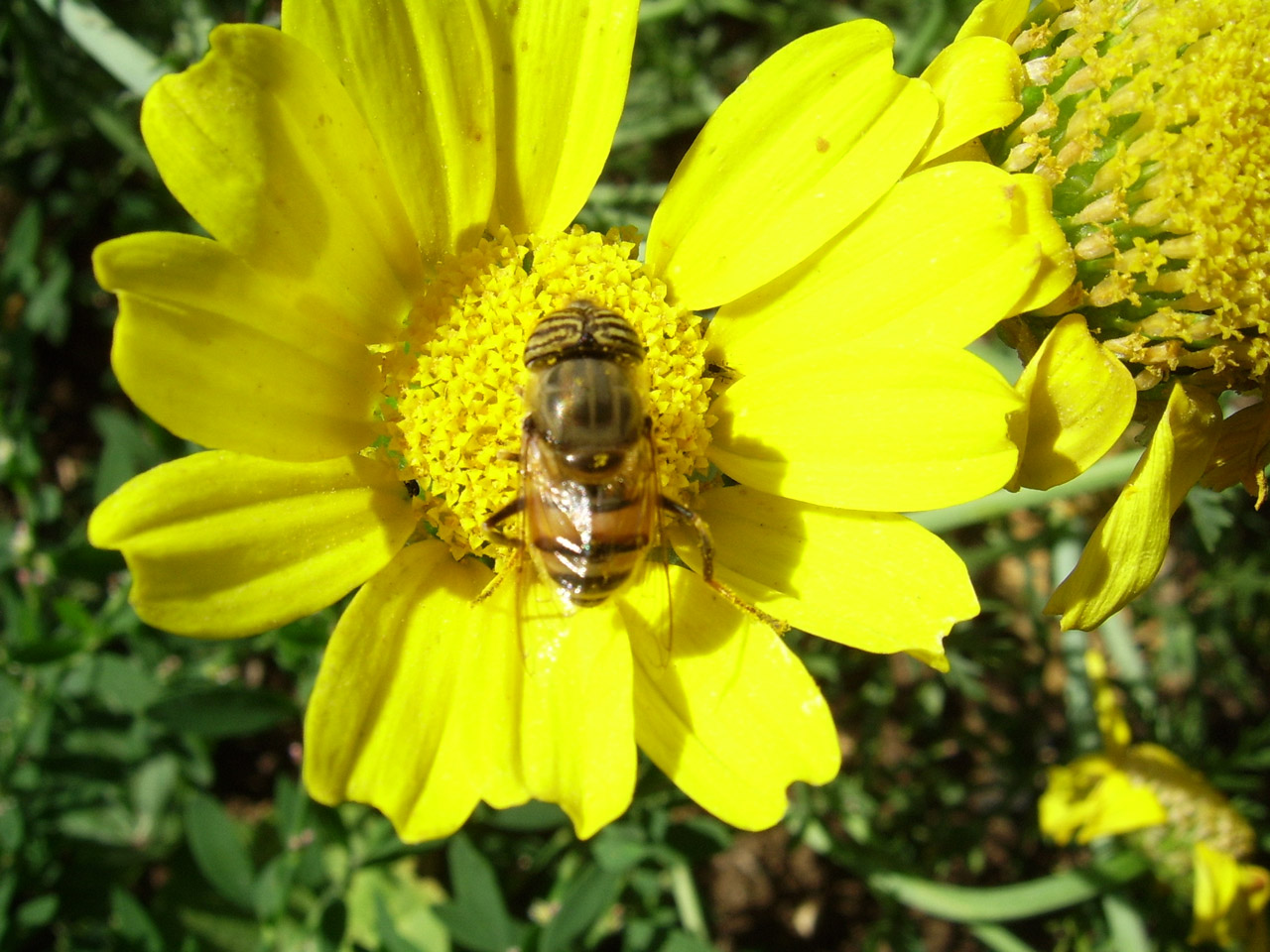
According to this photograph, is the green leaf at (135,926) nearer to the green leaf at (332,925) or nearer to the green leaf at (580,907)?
the green leaf at (332,925)

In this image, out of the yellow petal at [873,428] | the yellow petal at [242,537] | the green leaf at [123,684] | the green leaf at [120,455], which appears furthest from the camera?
A: the green leaf at [120,455]

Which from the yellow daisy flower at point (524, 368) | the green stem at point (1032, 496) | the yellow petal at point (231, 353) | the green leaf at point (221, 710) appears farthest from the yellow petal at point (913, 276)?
the green leaf at point (221, 710)

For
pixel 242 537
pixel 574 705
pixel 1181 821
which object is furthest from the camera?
pixel 1181 821

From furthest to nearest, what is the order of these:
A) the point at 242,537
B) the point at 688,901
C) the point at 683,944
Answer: the point at 688,901 < the point at 683,944 < the point at 242,537

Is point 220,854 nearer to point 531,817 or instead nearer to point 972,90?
point 531,817

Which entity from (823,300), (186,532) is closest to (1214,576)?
(823,300)

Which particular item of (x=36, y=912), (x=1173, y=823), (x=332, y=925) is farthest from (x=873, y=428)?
(x=36, y=912)

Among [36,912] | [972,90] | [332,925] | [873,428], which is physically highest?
[972,90]

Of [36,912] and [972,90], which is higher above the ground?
[972,90]
